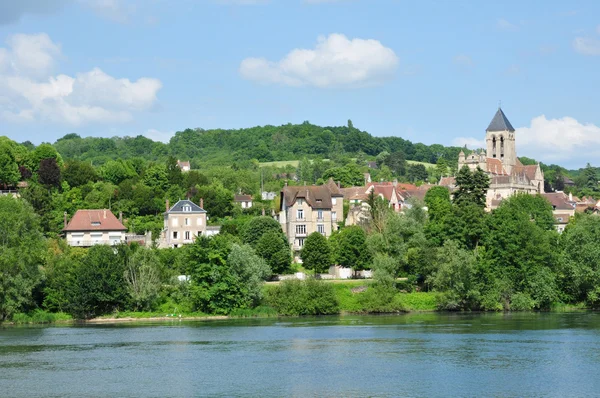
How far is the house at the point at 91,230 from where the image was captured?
308 feet

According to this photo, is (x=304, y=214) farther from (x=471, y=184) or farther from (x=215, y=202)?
(x=471, y=184)

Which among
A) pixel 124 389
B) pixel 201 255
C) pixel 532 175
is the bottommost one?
pixel 124 389

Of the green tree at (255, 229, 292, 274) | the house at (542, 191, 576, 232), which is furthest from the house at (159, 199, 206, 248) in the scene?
the house at (542, 191, 576, 232)

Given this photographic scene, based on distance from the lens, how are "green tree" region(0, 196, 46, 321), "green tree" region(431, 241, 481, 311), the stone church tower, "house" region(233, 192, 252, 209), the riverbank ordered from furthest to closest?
the stone church tower → "house" region(233, 192, 252, 209) → "green tree" region(431, 241, 481, 311) → the riverbank → "green tree" region(0, 196, 46, 321)

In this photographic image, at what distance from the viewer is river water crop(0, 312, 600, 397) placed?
130ft

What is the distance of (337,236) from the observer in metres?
86.4

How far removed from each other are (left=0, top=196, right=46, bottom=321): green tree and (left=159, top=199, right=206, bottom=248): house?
25480mm

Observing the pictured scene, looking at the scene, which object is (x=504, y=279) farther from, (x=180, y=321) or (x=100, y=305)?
(x=100, y=305)

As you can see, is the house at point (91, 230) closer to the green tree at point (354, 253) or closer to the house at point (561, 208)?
the green tree at point (354, 253)

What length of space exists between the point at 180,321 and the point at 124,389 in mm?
28665

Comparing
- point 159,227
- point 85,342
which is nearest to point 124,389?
point 85,342

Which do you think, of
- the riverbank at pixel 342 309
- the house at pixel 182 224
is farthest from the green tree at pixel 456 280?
the house at pixel 182 224

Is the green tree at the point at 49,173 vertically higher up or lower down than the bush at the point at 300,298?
higher up

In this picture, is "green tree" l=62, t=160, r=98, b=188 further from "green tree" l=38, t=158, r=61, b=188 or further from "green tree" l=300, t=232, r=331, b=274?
"green tree" l=300, t=232, r=331, b=274
